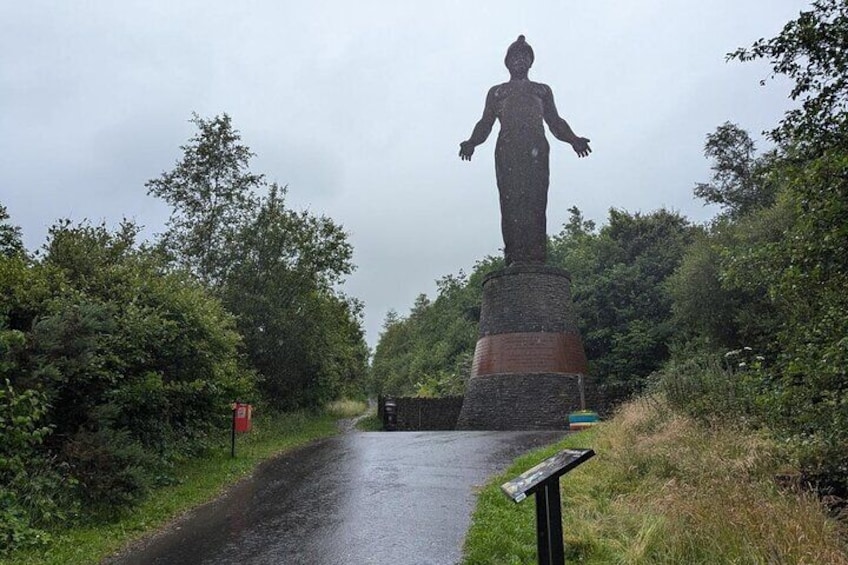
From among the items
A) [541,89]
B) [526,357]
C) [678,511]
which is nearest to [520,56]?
[541,89]

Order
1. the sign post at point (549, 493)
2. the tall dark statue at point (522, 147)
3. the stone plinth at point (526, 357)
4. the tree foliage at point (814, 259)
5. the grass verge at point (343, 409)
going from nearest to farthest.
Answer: the sign post at point (549, 493) < the tree foliage at point (814, 259) < the stone plinth at point (526, 357) < the tall dark statue at point (522, 147) < the grass verge at point (343, 409)

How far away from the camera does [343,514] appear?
7.17m

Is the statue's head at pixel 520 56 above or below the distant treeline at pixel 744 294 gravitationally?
above

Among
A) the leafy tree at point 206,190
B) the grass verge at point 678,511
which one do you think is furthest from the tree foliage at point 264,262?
the grass verge at point 678,511

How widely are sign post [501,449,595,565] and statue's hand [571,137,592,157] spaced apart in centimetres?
1840

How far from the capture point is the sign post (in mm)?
3691

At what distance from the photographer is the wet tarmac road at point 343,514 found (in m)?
5.80

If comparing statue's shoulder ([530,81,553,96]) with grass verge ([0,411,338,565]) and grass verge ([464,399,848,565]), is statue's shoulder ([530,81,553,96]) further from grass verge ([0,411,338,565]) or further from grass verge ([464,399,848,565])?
grass verge ([464,399,848,565])

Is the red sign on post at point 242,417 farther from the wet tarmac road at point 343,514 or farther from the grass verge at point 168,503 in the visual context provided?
the wet tarmac road at point 343,514

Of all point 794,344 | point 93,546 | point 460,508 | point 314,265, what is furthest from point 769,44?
point 314,265

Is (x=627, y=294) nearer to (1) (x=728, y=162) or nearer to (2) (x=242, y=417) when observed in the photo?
(1) (x=728, y=162)

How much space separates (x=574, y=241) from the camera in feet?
129

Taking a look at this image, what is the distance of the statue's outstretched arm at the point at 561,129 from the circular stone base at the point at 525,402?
7616 mm

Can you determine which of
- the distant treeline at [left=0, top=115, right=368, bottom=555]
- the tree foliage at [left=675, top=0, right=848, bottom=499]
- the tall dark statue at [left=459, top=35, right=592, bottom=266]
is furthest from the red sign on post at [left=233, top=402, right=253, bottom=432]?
the tall dark statue at [left=459, top=35, right=592, bottom=266]
